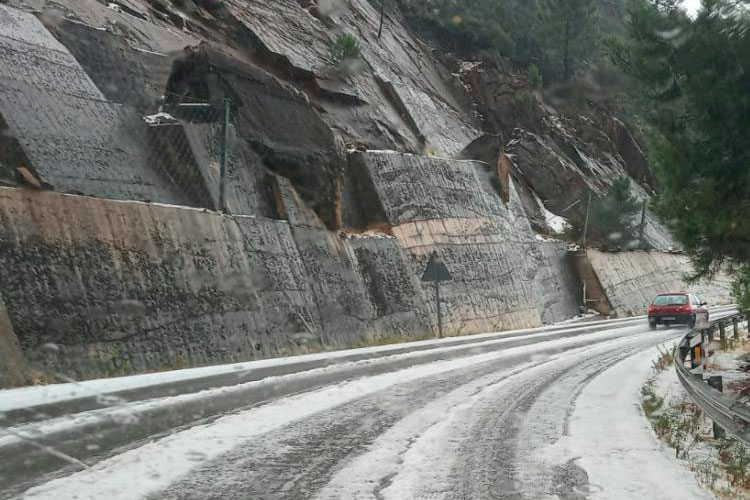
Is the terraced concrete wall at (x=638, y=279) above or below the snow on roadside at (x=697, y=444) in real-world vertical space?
above

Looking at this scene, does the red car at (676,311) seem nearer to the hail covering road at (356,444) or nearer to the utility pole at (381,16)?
the hail covering road at (356,444)

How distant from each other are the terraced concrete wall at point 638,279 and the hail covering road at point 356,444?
3124 centimetres

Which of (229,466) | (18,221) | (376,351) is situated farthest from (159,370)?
(229,466)

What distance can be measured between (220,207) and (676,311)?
67.0 ft

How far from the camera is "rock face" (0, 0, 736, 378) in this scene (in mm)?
11406

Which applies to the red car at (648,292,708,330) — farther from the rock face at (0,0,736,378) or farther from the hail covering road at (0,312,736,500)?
the hail covering road at (0,312,736,500)

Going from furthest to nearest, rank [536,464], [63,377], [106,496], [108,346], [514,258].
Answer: [514,258] → [108,346] → [63,377] → [536,464] → [106,496]

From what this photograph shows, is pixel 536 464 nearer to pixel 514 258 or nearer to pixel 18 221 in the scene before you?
pixel 18 221

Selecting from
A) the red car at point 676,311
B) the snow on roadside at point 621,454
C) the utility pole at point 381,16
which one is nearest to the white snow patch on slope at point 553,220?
the utility pole at point 381,16

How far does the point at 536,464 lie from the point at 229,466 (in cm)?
242

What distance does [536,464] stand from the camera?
5.76 metres

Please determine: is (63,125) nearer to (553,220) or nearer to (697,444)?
(697,444)

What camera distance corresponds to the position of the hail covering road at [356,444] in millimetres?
4828

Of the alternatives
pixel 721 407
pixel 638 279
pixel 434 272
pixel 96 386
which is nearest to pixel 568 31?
pixel 638 279
